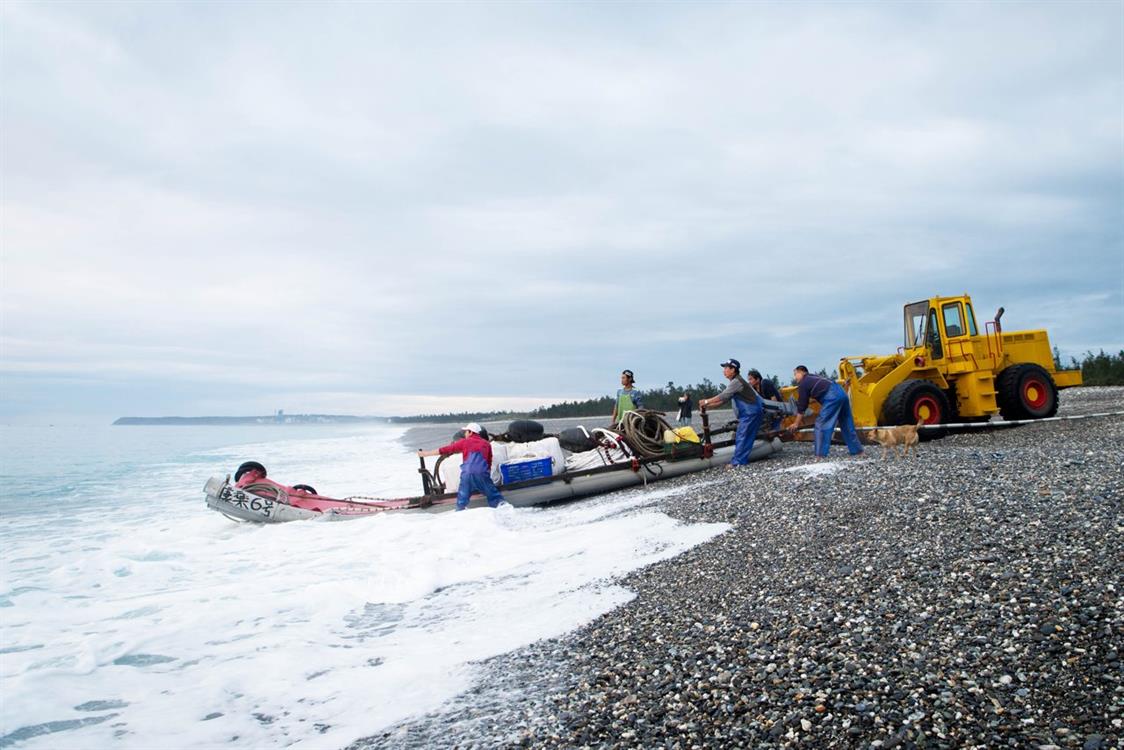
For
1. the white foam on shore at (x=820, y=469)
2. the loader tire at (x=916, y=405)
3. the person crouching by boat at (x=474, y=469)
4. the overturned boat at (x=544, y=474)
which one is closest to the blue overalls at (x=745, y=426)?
the overturned boat at (x=544, y=474)

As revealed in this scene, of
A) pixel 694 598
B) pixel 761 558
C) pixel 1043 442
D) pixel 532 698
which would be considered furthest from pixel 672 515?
pixel 1043 442

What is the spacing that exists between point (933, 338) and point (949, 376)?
0.88m

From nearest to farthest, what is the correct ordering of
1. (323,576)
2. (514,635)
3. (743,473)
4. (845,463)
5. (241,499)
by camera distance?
(514,635) → (323,576) → (845,463) → (743,473) → (241,499)

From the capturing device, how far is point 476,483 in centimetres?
1218

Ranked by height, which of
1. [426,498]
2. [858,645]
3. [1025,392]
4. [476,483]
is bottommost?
[858,645]

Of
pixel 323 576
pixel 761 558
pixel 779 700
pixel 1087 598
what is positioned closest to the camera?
pixel 779 700

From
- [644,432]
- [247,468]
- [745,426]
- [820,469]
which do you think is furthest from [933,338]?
[247,468]

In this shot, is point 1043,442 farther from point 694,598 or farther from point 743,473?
point 694,598

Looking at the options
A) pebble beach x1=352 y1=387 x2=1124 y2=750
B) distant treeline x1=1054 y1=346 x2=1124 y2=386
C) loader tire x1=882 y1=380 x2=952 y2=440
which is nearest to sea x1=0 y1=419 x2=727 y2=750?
pebble beach x1=352 y1=387 x2=1124 y2=750

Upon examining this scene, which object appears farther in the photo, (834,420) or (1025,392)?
(1025,392)

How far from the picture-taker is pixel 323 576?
889 centimetres

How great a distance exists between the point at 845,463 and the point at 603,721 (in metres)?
8.23

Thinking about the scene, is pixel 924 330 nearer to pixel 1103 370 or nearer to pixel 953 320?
pixel 953 320

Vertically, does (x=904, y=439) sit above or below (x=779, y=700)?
above
